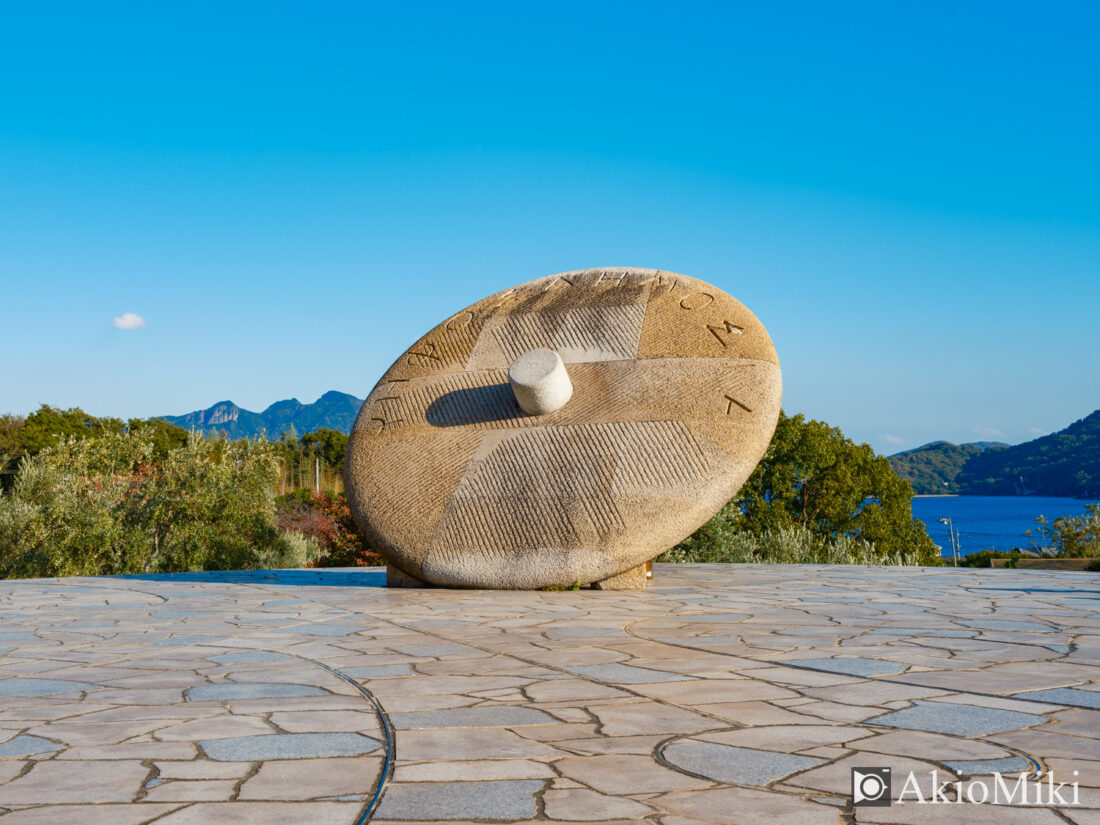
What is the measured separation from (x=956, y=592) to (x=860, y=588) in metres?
0.74

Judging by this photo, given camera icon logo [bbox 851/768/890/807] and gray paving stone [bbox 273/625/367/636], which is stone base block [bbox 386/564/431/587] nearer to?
gray paving stone [bbox 273/625/367/636]

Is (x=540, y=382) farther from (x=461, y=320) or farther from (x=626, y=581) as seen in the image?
(x=461, y=320)

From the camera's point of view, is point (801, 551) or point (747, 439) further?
point (801, 551)

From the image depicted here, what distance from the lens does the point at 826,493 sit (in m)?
17.7

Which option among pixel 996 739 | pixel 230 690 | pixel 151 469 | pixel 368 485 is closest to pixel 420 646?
pixel 230 690

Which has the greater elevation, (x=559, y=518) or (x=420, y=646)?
(x=559, y=518)

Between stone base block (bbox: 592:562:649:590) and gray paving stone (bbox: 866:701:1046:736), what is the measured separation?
4144 millimetres

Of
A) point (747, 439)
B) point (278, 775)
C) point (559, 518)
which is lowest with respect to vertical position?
point (278, 775)

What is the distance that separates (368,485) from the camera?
8141 mm

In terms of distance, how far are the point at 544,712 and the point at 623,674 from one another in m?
0.75

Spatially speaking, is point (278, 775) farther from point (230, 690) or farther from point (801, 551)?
point (801, 551)

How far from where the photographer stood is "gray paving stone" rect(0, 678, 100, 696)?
3738 millimetres

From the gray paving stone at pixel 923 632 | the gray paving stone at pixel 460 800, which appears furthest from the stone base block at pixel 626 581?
the gray paving stone at pixel 460 800

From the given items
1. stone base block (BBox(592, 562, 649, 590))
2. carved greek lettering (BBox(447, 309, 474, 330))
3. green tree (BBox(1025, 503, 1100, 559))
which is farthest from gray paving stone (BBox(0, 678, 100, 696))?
green tree (BBox(1025, 503, 1100, 559))
